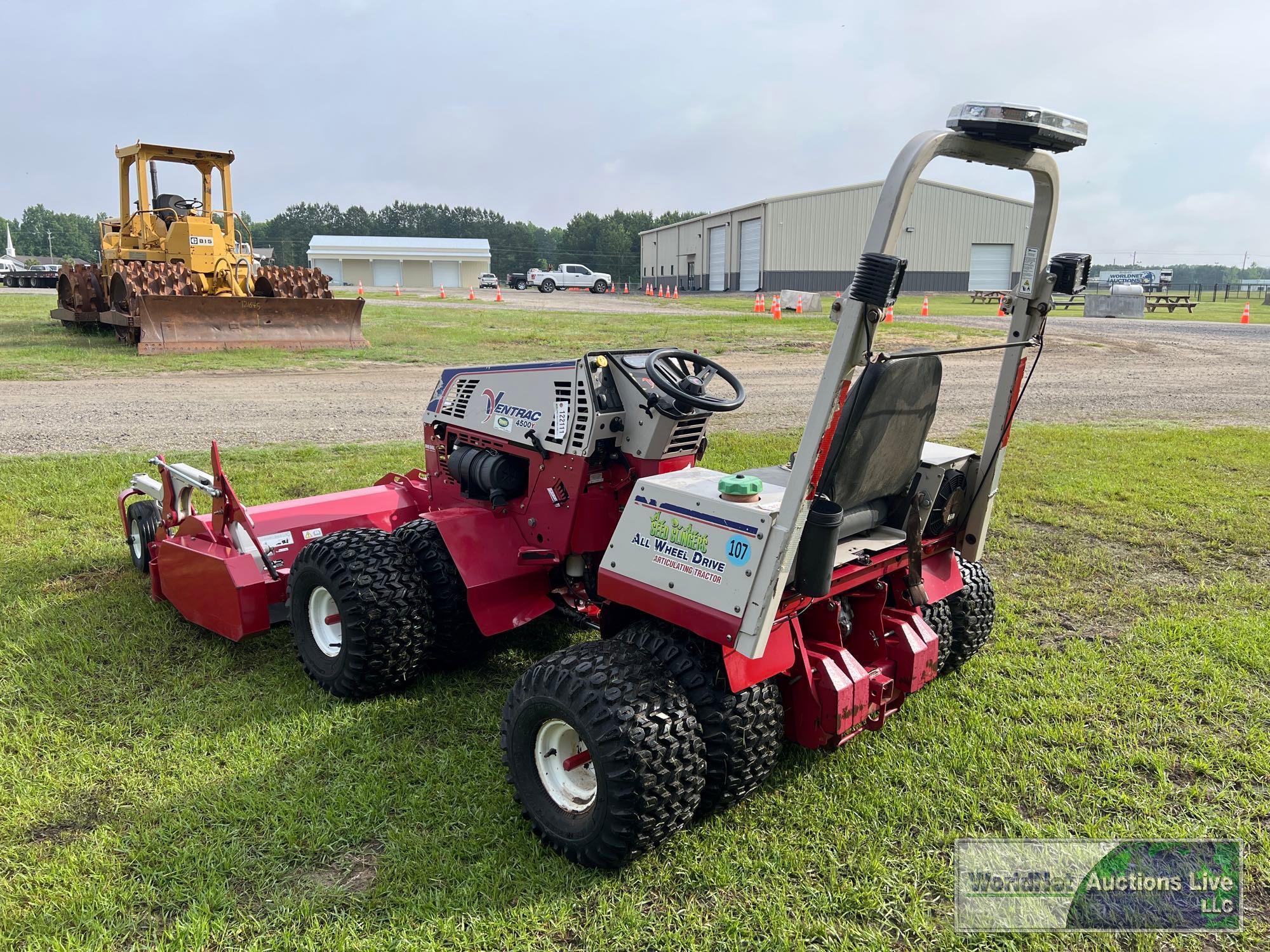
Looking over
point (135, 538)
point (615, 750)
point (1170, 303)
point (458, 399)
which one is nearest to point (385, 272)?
point (1170, 303)

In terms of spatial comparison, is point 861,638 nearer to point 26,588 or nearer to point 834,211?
point 26,588

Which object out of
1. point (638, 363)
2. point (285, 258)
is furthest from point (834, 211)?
point (285, 258)

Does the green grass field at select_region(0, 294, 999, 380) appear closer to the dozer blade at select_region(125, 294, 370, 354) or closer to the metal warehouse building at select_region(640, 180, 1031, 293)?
the dozer blade at select_region(125, 294, 370, 354)

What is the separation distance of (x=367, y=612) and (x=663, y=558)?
58.5 inches

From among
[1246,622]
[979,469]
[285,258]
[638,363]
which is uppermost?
[285,258]

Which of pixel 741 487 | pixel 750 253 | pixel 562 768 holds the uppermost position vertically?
pixel 750 253

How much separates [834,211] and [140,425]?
153 ft

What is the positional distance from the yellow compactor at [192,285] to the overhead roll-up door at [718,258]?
140 feet

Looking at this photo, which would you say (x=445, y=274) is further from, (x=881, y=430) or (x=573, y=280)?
(x=881, y=430)

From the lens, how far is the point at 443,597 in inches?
161

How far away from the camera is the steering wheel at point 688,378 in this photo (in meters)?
3.58

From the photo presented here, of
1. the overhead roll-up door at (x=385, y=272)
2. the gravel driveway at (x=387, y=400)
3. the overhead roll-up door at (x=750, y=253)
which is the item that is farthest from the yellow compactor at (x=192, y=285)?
the overhead roll-up door at (x=385, y=272)

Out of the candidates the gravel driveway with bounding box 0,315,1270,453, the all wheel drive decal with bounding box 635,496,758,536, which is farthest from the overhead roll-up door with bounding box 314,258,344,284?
the all wheel drive decal with bounding box 635,496,758,536

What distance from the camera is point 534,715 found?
3070 millimetres
